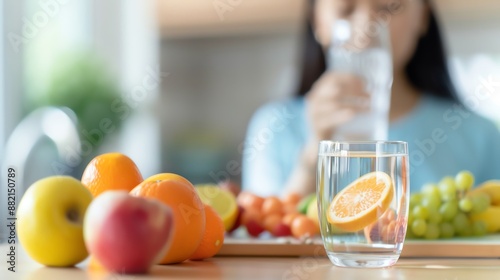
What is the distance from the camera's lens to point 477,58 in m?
3.39

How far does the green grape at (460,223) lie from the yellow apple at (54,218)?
0.60m

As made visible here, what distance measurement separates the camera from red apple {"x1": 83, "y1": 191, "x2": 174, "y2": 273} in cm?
66

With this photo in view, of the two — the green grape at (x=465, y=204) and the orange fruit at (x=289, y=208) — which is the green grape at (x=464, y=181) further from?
the orange fruit at (x=289, y=208)

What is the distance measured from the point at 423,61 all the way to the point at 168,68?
1.78 metres

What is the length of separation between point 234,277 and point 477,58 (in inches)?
114

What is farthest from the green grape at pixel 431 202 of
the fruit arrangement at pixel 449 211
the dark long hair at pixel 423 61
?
the dark long hair at pixel 423 61

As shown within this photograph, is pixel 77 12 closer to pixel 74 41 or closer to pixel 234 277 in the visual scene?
pixel 74 41

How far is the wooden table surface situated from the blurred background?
193 centimetres

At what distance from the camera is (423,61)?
250cm

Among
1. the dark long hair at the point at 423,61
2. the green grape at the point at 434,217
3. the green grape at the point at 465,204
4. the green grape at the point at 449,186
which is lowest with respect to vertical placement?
the green grape at the point at 434,217

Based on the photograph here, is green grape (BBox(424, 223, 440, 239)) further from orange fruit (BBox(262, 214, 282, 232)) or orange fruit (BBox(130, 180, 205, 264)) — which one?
orange fruit (BBox(130, 180, 205, 264))

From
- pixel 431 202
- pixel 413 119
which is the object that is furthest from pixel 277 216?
pixel 413 119

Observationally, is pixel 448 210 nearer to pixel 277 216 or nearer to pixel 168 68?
pixel 277 216

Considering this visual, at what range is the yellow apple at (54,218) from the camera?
2.46ft
